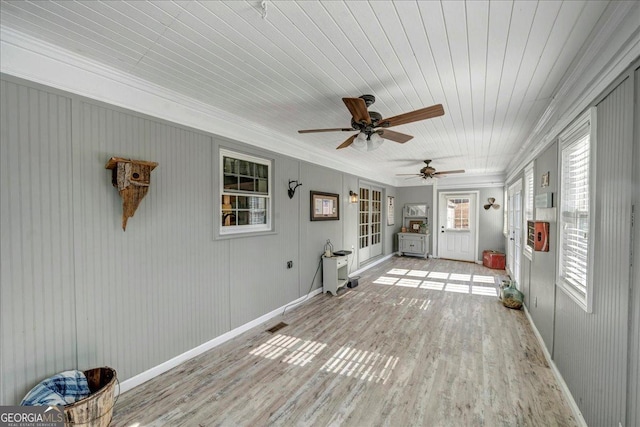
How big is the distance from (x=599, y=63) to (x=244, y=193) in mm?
3312

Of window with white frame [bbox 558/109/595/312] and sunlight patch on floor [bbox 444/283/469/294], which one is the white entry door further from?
window with white frame [bbox 558/109/595/312]

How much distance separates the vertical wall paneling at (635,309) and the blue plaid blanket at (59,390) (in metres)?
3.23

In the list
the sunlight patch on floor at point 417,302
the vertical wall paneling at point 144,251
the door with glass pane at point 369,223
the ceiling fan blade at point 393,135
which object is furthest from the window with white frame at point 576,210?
the door with glass pane at point 369,223

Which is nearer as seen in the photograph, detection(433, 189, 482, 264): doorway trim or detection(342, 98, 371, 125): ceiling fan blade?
detection(342, 98, 371, 125): ceiling fan blade

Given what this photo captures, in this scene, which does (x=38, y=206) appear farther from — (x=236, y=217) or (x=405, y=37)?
(x=405, y=37)

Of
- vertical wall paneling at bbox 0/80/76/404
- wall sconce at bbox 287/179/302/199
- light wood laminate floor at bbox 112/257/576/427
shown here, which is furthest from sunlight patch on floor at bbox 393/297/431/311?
vertical wall paneling at bbox 0/80/76/404

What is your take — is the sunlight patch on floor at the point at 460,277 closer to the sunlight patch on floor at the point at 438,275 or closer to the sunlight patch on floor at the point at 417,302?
the sunlight patch on floor at the point at 438,275

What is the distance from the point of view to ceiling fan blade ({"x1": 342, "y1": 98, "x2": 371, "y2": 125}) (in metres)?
1.97

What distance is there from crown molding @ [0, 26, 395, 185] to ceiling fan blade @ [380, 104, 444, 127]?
1.78 meters

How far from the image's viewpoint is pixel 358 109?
2.12m

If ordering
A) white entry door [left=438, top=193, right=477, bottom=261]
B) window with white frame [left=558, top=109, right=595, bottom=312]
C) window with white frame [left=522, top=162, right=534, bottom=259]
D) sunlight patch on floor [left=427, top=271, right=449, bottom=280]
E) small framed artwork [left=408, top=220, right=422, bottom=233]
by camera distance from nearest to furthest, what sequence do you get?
window with white frame [left=558, top=109, right=595, bottom=312], window with white frame [left=522, top=162, right=534, bottom=259], sunlight patch on floor [left=427, top=271, right=449, bottom=280], white entry door [left=438, top=193, right=477, bottom=261], small framed artwork [left=408, top=220, right=422, bottom=233]

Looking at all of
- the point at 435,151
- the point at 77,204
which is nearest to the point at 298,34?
the point at 77,204

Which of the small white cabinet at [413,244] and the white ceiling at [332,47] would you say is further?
the small white cabinet at [413,244]

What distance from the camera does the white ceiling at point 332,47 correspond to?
4.58 ft
